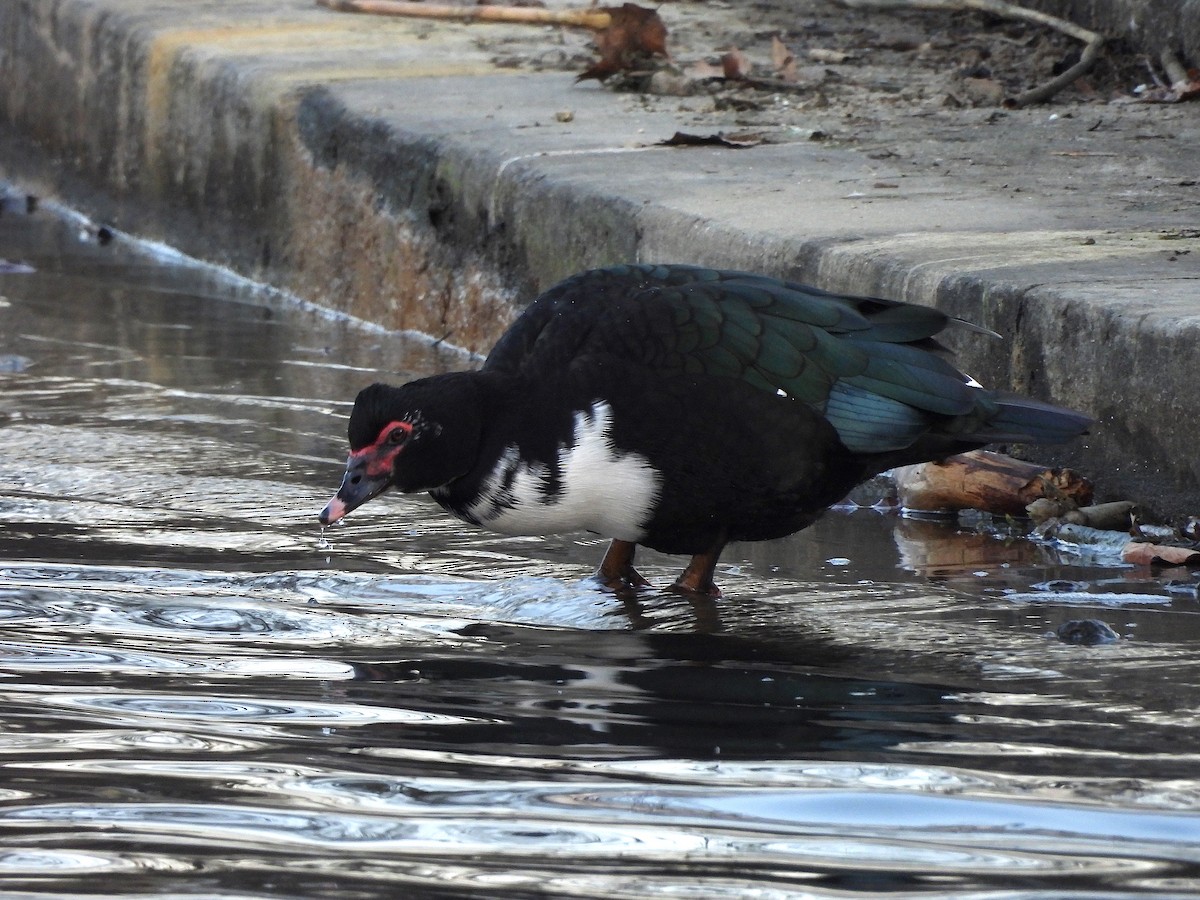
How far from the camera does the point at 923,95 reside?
7.37 m

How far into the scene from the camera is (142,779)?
256 centimetres

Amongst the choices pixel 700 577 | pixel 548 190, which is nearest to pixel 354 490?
pixel 700 577

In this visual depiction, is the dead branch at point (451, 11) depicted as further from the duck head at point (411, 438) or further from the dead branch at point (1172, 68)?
the duck head at point (411, 438)

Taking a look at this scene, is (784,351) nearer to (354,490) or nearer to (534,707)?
(354,490)

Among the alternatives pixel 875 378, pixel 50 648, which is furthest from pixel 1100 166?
pixel 50 648

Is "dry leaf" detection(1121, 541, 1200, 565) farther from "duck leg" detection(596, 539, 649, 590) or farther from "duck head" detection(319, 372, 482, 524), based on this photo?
"duck head" detection(319, 372, 482, 524)

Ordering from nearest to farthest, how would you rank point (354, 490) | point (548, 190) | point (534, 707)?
point (534, 707) → point (354, 490) → point (548, 190)

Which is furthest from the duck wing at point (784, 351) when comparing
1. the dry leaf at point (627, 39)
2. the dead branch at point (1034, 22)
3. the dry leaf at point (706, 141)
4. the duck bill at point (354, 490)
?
the dry leaf at point (627, 39)

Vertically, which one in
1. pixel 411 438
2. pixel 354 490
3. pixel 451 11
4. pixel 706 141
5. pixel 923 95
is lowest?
pixel 354 490

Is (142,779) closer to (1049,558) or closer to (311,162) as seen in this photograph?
(1049,558)

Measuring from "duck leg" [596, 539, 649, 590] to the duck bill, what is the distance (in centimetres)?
48

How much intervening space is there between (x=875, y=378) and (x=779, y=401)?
0.21 meters

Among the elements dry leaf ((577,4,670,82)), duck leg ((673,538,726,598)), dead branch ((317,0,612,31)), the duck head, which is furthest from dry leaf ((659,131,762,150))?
the duck head

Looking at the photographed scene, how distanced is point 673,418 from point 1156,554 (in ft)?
3.60
